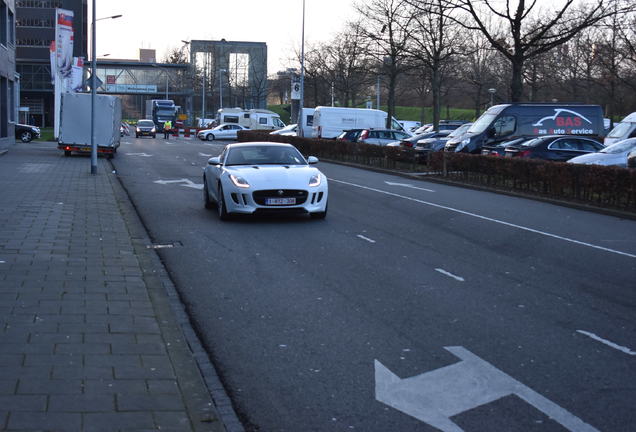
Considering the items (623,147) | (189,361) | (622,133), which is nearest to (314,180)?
(189,361)

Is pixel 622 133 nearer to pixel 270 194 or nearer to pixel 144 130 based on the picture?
pixel 270 194

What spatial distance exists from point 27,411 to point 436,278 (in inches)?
222

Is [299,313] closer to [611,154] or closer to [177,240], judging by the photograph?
[177,240]

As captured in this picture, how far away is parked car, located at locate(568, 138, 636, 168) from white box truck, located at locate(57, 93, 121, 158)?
801 inches

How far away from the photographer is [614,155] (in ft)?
75.7

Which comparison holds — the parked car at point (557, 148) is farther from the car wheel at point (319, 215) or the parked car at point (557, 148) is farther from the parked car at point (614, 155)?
the car wheel at point (319, 215)

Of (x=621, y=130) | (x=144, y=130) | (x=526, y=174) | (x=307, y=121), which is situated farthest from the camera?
(x=144, y=130)

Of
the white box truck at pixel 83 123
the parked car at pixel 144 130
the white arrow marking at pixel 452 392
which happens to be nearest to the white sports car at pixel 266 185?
the white arrow marking at pixel 452 392

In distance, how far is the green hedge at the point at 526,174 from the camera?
57.9 feet

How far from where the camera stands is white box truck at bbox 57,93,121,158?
115 ft

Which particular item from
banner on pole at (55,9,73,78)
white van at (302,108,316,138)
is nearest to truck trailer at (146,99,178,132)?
white van at (302,108,316,138)

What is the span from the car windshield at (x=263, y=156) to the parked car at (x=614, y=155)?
10.6 metres

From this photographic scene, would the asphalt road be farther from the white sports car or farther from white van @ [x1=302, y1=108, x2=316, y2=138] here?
white van @ [x1=302, y1=108, x2=316, y2=138]

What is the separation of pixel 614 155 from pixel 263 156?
1216 cm
